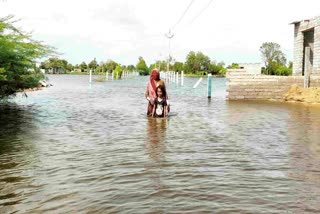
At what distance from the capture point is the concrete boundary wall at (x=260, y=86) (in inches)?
874

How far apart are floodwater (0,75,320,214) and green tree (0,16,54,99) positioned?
2160mm


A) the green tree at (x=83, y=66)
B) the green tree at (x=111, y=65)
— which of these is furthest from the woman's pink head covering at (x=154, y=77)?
the green tree at (x=83, y=66)

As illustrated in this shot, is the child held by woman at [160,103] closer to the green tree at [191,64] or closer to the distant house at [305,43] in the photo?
the distant house at [305,43]

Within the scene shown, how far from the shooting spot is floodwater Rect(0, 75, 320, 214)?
4.57 meters

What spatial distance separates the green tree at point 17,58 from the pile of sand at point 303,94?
1266 cm

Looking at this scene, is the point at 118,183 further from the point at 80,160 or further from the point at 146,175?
the point at 80,160

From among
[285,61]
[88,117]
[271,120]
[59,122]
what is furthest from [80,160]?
[285,61]

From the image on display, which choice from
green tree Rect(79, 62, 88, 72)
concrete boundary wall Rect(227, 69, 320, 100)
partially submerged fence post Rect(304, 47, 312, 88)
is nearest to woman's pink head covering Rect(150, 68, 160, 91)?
concrete boundary wall Rect(227, 69, 320, 100)

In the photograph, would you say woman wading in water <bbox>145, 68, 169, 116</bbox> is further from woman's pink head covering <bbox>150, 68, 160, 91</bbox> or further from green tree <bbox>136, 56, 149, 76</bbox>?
green tree <bbox>136, 56, 149, 76</bbox>

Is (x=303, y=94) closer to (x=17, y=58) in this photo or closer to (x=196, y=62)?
(x=17, y=58)

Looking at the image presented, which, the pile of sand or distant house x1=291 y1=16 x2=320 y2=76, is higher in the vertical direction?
distant house x1=291 y1=16 x2=320 y2=76

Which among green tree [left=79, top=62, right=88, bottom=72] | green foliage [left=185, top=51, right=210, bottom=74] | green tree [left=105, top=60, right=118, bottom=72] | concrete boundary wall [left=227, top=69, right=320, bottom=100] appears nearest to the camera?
concrete boundary wall [left=227, top=69, right=320, bottom=100]

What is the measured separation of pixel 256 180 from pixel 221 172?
23.3 inches

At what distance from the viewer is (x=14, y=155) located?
7148 millimetres
